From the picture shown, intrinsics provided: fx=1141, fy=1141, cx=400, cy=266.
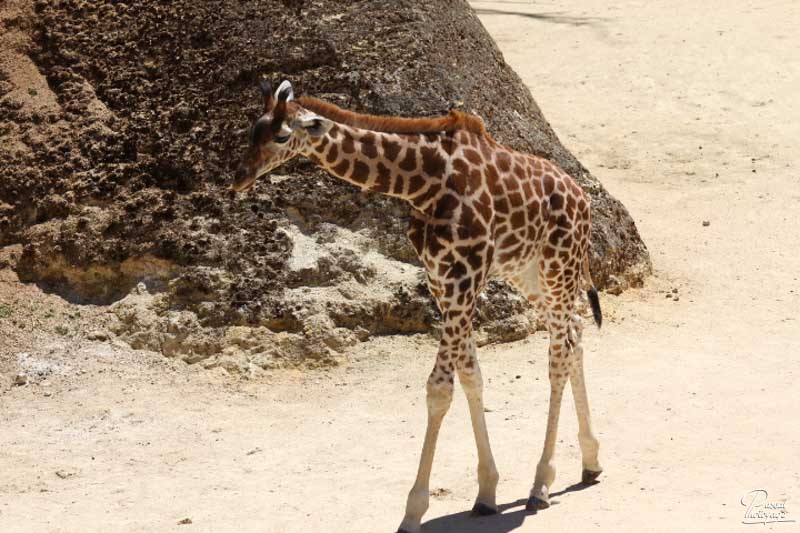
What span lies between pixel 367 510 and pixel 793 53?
48.9 feet

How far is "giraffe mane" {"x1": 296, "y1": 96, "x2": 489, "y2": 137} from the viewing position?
6848 mm

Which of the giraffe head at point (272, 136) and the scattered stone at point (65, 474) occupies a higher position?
the giraffe head at point (272, 136)

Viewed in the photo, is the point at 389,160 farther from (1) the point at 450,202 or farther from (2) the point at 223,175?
(2) the point at 223,175

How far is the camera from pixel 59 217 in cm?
1103

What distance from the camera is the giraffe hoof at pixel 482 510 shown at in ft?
23.4

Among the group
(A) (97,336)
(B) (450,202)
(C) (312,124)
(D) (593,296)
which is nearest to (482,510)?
(B) (450,202)

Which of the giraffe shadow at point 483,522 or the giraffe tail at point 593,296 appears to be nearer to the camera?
the giraffe shadow at point 483,522

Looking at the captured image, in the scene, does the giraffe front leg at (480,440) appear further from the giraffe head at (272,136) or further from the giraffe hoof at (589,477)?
the giraffe head at (272,136)

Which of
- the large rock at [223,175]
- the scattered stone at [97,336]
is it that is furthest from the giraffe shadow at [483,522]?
the scattered stone at [97,336]

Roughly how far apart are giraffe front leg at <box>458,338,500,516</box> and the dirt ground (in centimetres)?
10

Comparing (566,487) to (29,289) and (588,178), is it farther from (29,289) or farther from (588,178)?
(29,289)

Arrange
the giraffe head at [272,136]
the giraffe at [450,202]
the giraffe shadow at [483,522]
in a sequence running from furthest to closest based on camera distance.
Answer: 1. the giraffe shadow at [483,522]
2. the giraffe at [450,202]
3. the giraffe head at [272,136]

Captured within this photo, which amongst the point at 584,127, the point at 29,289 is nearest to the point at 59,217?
the point at 29,289

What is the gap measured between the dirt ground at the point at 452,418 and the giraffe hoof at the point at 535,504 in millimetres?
68
